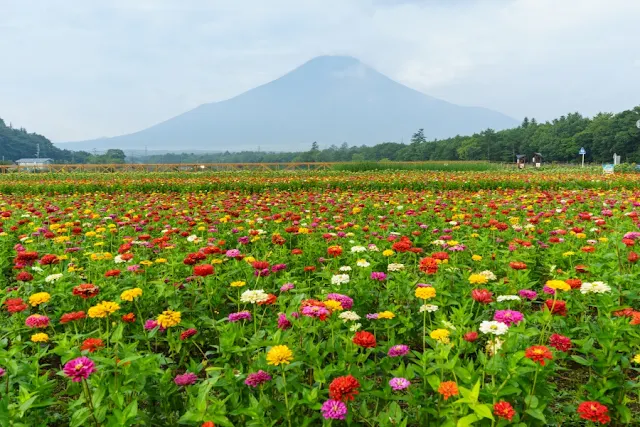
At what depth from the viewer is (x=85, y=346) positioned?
1.84 m

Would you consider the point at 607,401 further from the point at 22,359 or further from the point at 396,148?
the point at 396,148

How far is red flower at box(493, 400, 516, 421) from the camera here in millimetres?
1461

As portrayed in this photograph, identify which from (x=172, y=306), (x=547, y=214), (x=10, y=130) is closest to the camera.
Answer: (x=172, y=306)

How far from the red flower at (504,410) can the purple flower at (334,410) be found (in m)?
0.54

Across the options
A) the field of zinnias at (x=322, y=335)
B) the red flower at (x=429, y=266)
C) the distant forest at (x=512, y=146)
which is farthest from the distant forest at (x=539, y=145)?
the red flower at (x=429, y=266)

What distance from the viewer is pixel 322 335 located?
2.60 meters

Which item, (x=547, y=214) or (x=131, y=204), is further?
(x=131, y=204)

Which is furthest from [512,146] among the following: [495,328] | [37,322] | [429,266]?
[37,322]

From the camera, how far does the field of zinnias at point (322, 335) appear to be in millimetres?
1684

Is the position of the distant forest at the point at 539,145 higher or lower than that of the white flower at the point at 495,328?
higher

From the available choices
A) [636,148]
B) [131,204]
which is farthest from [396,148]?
[131,204]

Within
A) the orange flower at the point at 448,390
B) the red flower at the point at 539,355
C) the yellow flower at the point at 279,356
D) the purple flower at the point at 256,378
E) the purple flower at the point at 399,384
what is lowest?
the purple flower at the point at 399,384

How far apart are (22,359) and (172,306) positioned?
2.84ft

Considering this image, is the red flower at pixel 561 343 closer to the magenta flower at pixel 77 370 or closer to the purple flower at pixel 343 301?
the purple flower at pixel 343 301
